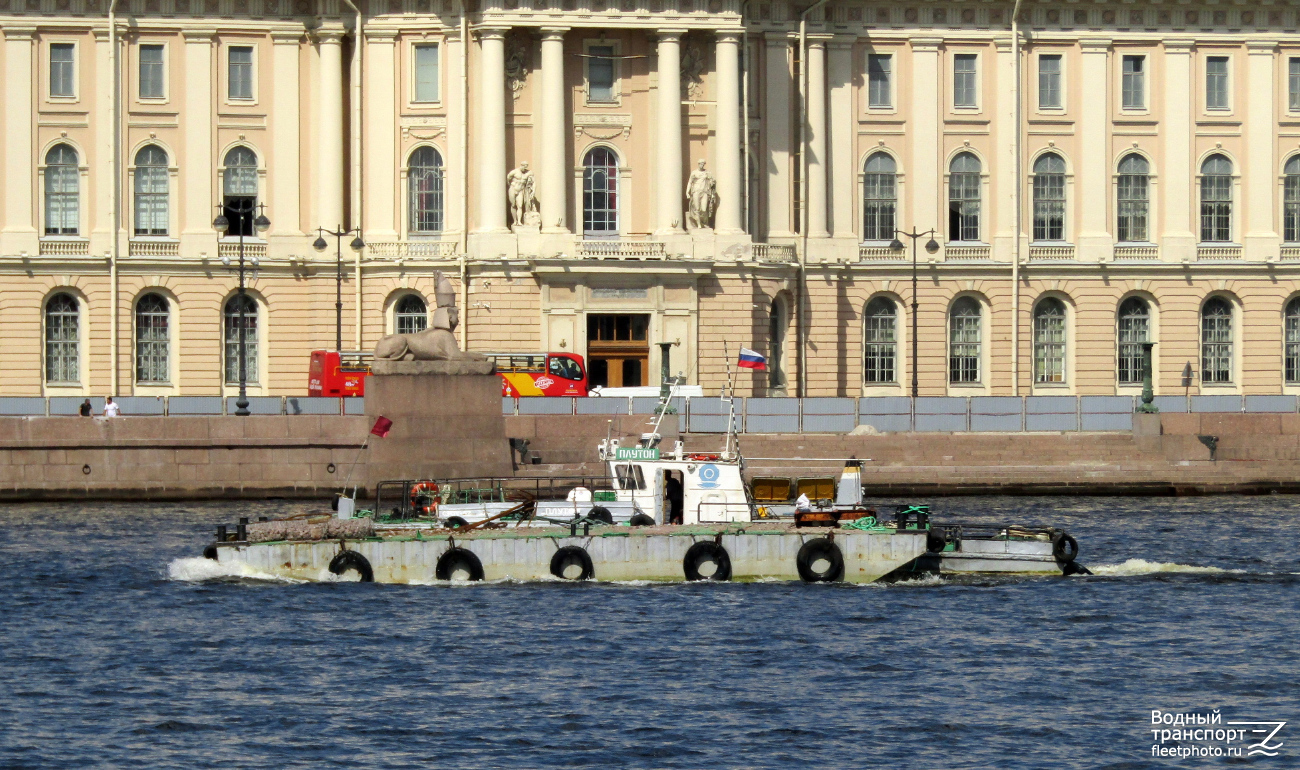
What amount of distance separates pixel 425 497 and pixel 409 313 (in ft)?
101

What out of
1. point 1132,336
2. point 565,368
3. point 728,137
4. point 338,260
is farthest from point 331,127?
point 1132,336

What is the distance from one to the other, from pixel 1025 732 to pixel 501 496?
18.4 metres

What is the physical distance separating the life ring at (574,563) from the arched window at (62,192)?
39968 millimetres

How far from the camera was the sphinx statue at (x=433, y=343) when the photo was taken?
63812 millimetres

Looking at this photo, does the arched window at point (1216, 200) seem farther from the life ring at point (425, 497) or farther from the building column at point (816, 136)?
the life ring at point (425, 497)

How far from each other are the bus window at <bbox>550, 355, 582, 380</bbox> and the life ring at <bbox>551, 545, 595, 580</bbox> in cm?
3177

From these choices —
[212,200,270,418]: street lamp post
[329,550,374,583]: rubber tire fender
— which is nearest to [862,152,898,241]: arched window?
[212,200,270,418]: street lamp post

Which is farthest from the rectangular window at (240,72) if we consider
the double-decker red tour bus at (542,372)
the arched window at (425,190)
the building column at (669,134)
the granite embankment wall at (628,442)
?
the granite embankment wall at (628,442)

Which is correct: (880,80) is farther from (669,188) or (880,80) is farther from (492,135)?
(492,135)

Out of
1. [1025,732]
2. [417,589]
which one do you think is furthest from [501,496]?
[1025,732]

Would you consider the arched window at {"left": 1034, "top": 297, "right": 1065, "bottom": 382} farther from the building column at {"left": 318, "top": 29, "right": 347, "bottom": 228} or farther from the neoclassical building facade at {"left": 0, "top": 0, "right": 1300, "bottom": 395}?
the building column at {"left": 318, "top": 29, "right": 347, "bottom": 228}

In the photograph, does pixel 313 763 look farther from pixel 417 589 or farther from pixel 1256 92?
pixel 1256 92

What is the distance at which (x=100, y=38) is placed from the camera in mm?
81312

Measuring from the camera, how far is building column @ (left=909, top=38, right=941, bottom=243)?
280 feet
